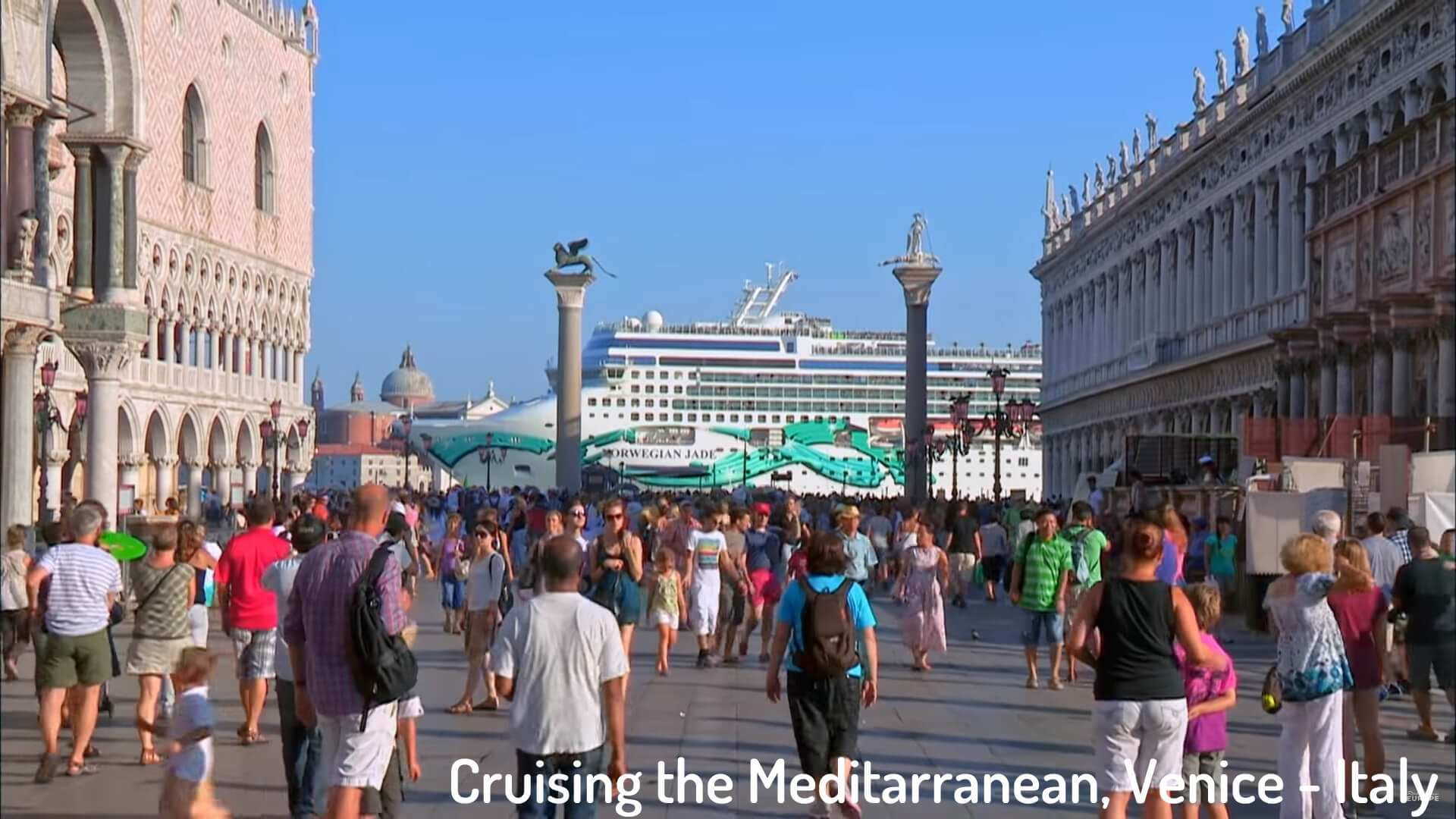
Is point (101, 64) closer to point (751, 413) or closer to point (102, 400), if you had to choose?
point (102, 400)

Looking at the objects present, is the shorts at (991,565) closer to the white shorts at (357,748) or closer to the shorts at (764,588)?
the shorts at (764,588)

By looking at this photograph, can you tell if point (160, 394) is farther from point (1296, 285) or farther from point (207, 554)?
point (207, 554)

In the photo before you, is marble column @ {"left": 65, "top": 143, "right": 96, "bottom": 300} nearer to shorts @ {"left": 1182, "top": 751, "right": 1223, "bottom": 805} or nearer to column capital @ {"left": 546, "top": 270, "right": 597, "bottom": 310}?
shorts @ {"left": 1182, "top": 751, "right": 1223, "bottom": 805}

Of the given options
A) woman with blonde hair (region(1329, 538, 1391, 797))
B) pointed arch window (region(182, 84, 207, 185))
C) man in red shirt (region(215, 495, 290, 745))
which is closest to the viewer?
woman with blonde hair (region(1329, 538, 1391, 797))

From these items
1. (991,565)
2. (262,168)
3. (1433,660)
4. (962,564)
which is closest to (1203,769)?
(1433,660)

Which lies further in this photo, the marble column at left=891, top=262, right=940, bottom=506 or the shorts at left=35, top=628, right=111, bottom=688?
the marble column at left=891, top=262, right=940, bottom=506

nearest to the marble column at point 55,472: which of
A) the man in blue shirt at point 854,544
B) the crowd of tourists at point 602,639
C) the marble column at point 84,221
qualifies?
the marble column at point 84,221

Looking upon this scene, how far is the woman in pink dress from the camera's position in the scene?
1583 centimetres

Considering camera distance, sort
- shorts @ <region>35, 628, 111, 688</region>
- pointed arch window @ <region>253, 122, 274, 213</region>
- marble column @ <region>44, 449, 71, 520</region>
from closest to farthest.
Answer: shorts @ <region>35, 628, 111, 688</region>, marble column @ <region>44, 449, 71, 520</region>, pointed arch window @ <region>253, 122, 274, 213</region>

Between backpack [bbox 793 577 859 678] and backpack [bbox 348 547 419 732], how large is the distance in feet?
6.05

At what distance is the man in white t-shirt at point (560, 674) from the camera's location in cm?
672

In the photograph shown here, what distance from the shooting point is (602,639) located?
268 inches

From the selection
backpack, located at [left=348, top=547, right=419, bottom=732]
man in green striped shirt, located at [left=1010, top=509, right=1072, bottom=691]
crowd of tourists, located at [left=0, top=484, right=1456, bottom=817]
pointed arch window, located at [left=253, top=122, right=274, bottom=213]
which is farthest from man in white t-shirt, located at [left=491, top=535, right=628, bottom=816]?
pointed arch window, located at [left=253, top=122, right=274, bottom=213]

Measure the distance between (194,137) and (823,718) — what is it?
1866 inches
